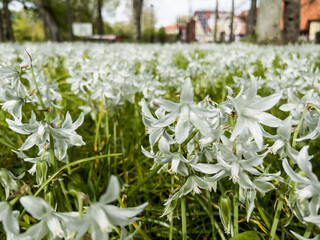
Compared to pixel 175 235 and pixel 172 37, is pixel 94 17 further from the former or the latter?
pixel 175 235

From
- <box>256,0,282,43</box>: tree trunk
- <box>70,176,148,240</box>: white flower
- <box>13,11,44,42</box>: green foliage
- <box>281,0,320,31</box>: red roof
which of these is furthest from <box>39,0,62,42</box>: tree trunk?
<box>13,11,44,42</box>: green foliage

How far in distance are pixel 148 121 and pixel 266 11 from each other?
50.0 ft

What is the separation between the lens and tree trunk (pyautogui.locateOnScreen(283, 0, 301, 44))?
14972 millimetres

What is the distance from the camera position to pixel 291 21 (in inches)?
595

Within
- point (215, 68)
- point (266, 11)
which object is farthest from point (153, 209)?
point (266, 11)

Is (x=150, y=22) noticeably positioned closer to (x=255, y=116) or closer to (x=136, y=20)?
(x=136, y=20)

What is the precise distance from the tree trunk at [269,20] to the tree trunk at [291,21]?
55cm

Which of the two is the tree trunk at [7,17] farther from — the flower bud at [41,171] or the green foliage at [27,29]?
the green foliage at [27,29]

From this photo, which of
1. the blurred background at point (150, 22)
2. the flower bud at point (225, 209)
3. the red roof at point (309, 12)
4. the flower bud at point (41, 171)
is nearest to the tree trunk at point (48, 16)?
the blurred background at point (150, 22)

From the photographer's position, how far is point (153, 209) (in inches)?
64.2

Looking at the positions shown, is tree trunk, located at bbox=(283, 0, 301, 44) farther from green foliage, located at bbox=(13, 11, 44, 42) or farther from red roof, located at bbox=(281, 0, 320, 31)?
green foliage, located at bbox=(13, 11, 44, 42)

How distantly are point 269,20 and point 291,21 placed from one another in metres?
1.33

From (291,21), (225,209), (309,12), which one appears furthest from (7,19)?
(309,12)

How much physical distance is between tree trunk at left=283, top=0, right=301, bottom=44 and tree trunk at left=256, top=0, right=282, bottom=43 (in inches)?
21.6
